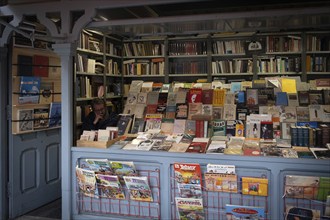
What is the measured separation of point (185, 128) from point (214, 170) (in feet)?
2.56

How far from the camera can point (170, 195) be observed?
299cm

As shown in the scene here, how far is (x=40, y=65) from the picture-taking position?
3.97m

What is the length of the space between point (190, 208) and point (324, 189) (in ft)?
3.51

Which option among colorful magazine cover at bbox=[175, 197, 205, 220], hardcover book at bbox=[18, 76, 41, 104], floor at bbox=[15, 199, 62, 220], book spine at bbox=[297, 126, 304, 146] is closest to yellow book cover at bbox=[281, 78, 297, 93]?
book spine at bbox=[297, 126, 304, 146]

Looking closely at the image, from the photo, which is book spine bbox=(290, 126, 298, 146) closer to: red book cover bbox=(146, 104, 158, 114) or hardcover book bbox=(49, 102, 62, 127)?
red book cover bbox=(146, 104, 158, 114)

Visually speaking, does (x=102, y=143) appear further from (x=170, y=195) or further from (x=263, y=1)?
(x=263, y=1)

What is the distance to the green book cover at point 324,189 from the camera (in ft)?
8.57

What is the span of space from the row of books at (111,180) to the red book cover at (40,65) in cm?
136

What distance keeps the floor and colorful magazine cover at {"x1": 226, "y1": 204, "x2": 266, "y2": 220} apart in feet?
6.75

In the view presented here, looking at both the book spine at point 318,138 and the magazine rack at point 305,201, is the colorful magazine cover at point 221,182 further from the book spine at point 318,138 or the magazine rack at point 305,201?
the book spine at point 318,138

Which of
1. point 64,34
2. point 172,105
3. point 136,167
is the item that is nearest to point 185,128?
point 172,105

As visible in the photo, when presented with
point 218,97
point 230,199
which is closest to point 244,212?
point 230,199

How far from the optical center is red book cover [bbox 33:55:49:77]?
390cm

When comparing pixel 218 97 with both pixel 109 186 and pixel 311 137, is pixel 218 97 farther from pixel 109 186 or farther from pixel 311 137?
pixel 109 186
